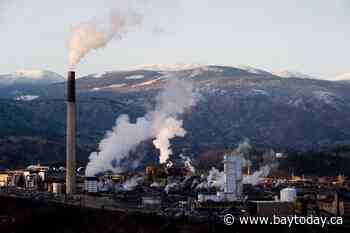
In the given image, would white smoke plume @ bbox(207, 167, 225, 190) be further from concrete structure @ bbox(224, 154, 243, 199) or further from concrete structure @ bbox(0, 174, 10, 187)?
concrete structure @ bbox(0, 174, 10, 187)

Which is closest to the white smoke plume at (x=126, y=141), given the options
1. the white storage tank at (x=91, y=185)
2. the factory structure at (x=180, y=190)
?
the factory structure at (x=180, y=190)

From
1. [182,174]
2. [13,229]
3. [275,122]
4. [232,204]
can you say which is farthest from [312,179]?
[275,122]

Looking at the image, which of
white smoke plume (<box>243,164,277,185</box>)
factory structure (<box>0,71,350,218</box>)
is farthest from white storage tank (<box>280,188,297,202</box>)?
white smoke plume (<box>243,164,277,185</box>)

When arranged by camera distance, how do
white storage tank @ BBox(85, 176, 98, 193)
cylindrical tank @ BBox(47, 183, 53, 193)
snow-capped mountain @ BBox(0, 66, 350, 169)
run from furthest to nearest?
snow-capped mountain @ BBox(0, 66, 350, 169) < cylindrical tank @ BBox(47, 183, 53, 193) < white storage tank @ BBox(85, 176, 98, 193)

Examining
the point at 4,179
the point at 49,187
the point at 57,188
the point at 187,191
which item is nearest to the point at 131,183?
the point at 187,191

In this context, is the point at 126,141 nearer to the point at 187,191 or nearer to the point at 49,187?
the point at 187,191

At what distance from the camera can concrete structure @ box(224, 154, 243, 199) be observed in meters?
78.1

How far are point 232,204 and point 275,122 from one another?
112 metres

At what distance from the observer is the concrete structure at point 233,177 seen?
78.1 m

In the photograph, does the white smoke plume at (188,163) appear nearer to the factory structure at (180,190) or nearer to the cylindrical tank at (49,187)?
the factory structure at (180,190)

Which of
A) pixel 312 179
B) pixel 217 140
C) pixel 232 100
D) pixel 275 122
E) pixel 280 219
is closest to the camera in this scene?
pixel 280 219

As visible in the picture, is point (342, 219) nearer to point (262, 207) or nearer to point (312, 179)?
point (262, 207)

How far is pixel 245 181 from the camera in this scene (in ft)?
292

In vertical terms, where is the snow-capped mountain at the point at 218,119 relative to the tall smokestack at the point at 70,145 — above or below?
above
